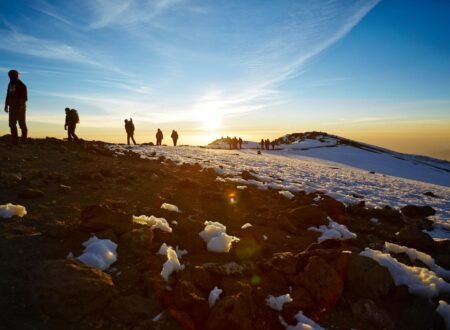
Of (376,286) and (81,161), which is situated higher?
(81,161)

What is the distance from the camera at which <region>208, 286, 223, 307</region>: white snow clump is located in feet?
12.3

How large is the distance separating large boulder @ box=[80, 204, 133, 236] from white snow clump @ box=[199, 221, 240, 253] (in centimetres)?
132

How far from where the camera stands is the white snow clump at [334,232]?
6.69 meters

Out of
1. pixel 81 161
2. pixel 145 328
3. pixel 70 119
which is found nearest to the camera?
pixel 145 328

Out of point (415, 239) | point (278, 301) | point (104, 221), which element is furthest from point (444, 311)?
point (104, 221)

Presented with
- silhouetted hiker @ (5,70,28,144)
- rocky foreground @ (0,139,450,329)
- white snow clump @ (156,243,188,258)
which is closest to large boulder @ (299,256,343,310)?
rocky foreground @ (0,139,450,329)

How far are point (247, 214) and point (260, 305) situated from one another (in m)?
3.91

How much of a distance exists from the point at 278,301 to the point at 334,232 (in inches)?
134

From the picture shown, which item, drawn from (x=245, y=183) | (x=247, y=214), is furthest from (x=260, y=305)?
(x=245, y=183)

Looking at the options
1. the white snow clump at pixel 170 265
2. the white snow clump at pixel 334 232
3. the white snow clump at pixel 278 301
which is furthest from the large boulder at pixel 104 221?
the white snow clump at pixel 334 232

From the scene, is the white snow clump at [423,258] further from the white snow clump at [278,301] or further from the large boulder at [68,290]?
the large boulder at [68,290]

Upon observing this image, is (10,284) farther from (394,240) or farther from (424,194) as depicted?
(424,194)

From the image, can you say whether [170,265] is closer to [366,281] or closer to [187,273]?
[187,273]

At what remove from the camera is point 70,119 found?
21031mm
